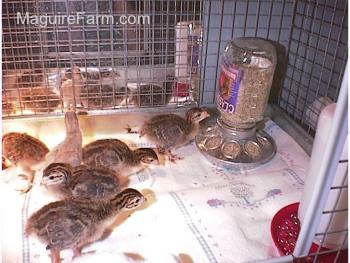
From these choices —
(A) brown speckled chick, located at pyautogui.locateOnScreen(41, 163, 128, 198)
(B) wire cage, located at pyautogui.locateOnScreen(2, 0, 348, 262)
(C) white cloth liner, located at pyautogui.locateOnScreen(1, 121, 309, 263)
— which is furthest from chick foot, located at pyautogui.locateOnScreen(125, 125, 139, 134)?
(A) brown speckled chick, located at pyautogui.locateOnScreen(41, 163, 128, 198)

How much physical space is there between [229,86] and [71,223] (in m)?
0.70

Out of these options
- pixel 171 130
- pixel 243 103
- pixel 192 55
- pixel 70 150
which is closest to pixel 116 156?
pixel 70 150

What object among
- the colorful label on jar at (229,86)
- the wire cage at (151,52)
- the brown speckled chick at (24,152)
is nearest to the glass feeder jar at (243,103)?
the colorful label on jar at (229,86)

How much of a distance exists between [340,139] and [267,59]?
0.75 metres

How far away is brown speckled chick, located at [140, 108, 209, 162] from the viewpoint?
4.73 feet

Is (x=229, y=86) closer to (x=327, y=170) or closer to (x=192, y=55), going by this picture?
(x=192, y=55)

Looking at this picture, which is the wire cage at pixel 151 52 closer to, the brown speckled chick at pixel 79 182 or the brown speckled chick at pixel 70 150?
the brown speckled chick at pixel 70 150

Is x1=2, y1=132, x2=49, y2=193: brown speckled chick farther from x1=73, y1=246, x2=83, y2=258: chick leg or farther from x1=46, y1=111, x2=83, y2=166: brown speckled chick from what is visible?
x1=73, y1=246, x2=83, y2=258: chick leg

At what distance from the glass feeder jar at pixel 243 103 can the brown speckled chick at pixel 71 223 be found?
508mm

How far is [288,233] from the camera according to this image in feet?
3.50

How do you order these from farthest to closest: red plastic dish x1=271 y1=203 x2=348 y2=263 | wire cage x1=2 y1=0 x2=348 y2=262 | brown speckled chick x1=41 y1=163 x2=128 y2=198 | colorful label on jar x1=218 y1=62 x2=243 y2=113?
wire cage x1=2 y1=0 x2=348 y2=262 → colorful label on jar x1=218 y1=62 x2=243 y2=113 → brown speckled chick x1=41 y1=163 x2=128 y2=198 → red plastic dish x1=271 y1=203 x2=348 y2=263

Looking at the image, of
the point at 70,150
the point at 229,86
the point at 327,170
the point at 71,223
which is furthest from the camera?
the point at 229,86

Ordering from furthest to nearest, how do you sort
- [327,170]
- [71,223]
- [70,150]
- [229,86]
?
[229,86] → [70,150] → [71,223] → [327,170]

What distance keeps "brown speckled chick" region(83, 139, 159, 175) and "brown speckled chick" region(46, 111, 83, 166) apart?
4 centimetres
